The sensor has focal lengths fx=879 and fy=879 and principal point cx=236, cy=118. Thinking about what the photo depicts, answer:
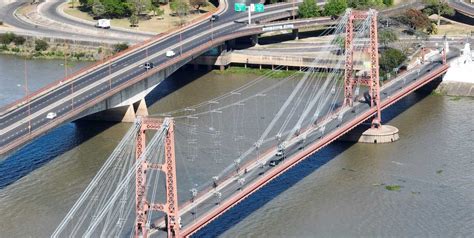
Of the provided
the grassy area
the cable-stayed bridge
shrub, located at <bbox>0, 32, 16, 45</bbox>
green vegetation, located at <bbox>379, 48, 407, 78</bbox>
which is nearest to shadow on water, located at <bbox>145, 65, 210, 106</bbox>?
the cable-stayed bridge

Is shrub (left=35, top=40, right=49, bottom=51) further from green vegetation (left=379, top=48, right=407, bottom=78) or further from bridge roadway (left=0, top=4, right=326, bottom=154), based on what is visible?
green vegetation (left=379, top=48, right=407, bottom=78)

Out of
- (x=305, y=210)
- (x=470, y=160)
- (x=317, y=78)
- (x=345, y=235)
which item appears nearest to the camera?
(x=345, y=235)

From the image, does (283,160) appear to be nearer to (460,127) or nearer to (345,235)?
(345,235)

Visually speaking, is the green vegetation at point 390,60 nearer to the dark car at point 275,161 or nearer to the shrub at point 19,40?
the dark car at point 275,161

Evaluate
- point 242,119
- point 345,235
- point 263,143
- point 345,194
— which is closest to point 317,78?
point 242,119

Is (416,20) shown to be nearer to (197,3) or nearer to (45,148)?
(197,3)
